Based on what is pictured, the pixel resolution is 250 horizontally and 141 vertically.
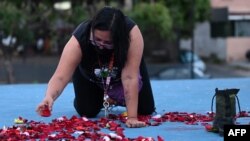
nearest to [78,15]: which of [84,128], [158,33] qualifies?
[158,33]

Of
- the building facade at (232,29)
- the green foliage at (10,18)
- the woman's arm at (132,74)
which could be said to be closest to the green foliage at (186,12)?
the green foliage at (10,18)

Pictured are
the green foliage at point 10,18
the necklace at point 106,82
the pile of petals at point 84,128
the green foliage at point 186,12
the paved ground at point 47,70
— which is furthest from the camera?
the paved ground at point 47,70

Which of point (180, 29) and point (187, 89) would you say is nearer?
point (187, 89)

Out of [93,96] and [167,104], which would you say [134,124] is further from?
[167,104]

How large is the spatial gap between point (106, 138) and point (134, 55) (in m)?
0.84

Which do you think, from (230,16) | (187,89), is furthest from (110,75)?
(230,16)

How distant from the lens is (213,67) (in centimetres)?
2478

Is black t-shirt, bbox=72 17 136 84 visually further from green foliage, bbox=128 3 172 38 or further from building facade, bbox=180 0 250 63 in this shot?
building facade, bbox=180 0 250 63

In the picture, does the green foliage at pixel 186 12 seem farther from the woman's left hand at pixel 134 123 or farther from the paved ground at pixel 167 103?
the woman's left hand at pixel 134 123

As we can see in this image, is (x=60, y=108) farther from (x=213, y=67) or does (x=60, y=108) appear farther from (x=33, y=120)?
(x=213, y=67)

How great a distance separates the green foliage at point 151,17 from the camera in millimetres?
14672

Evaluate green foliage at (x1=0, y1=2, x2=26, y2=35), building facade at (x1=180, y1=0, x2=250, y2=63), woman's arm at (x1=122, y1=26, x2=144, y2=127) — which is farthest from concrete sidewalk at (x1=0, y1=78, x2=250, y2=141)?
building facade at (x1=180, y1=0, x2=250, y2=63)

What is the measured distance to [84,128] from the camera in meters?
3.92

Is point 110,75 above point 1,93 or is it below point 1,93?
above
